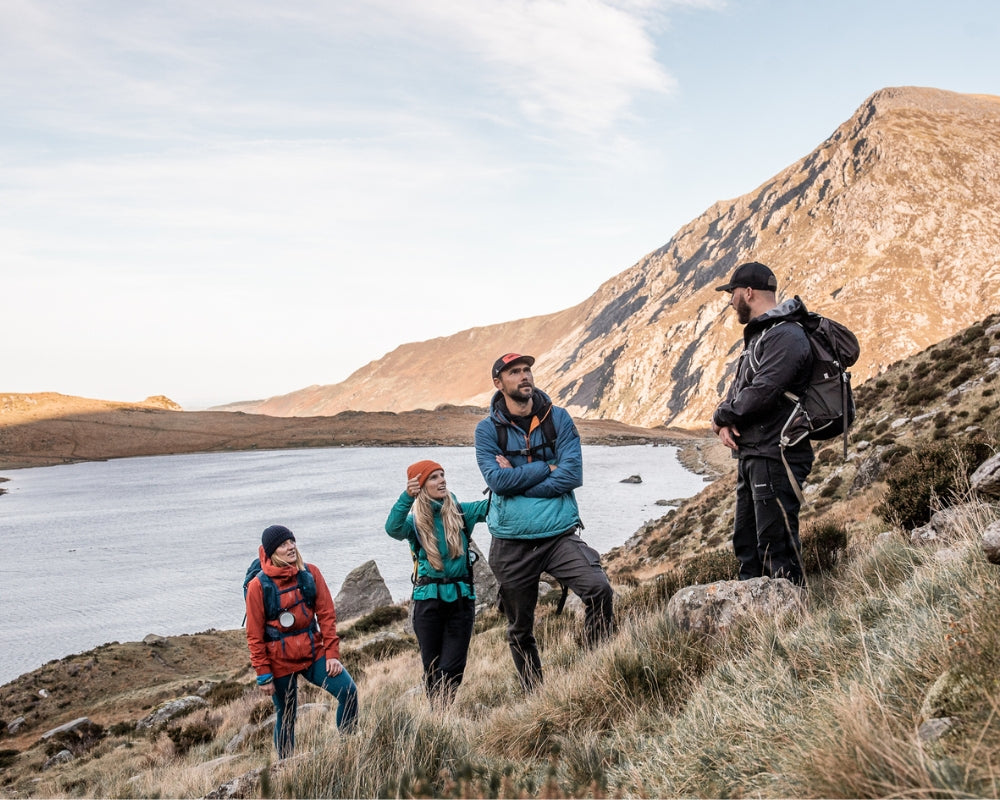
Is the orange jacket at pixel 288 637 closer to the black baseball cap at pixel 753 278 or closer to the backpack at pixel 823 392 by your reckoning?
the backpack at pixel 823 392

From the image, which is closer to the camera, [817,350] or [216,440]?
[817,350]

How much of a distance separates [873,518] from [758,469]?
15.6 feet

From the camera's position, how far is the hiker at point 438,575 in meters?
4.68

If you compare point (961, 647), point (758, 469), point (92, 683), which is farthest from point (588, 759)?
point (92, 683)

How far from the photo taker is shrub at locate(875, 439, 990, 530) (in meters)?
5.55

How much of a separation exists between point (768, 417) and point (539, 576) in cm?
178

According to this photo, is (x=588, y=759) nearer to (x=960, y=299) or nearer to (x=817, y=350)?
(x=817, y=350)

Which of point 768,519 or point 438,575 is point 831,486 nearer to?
point 768,519

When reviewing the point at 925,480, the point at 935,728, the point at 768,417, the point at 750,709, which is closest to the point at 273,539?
the point at 750,709

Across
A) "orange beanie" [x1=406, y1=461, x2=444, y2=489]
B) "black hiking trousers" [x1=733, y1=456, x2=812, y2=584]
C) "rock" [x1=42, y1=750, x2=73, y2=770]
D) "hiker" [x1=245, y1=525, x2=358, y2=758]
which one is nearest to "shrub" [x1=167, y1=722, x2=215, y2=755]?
"rock" [x1=42, y1=750, x2=73, y2=770]

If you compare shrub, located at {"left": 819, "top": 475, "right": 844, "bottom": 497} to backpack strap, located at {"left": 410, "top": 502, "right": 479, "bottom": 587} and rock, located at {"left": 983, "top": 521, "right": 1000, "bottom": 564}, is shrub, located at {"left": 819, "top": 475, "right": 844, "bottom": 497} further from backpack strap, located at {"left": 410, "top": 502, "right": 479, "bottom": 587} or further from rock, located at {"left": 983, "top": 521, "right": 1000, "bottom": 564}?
rock, located at {"left": 983, "top": 521, "right": 1000, "bottom": 564}

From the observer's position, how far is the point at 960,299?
78.8m

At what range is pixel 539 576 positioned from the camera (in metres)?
4.21

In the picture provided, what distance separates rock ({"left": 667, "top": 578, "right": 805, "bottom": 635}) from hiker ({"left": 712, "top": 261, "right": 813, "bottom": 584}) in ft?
0.65
